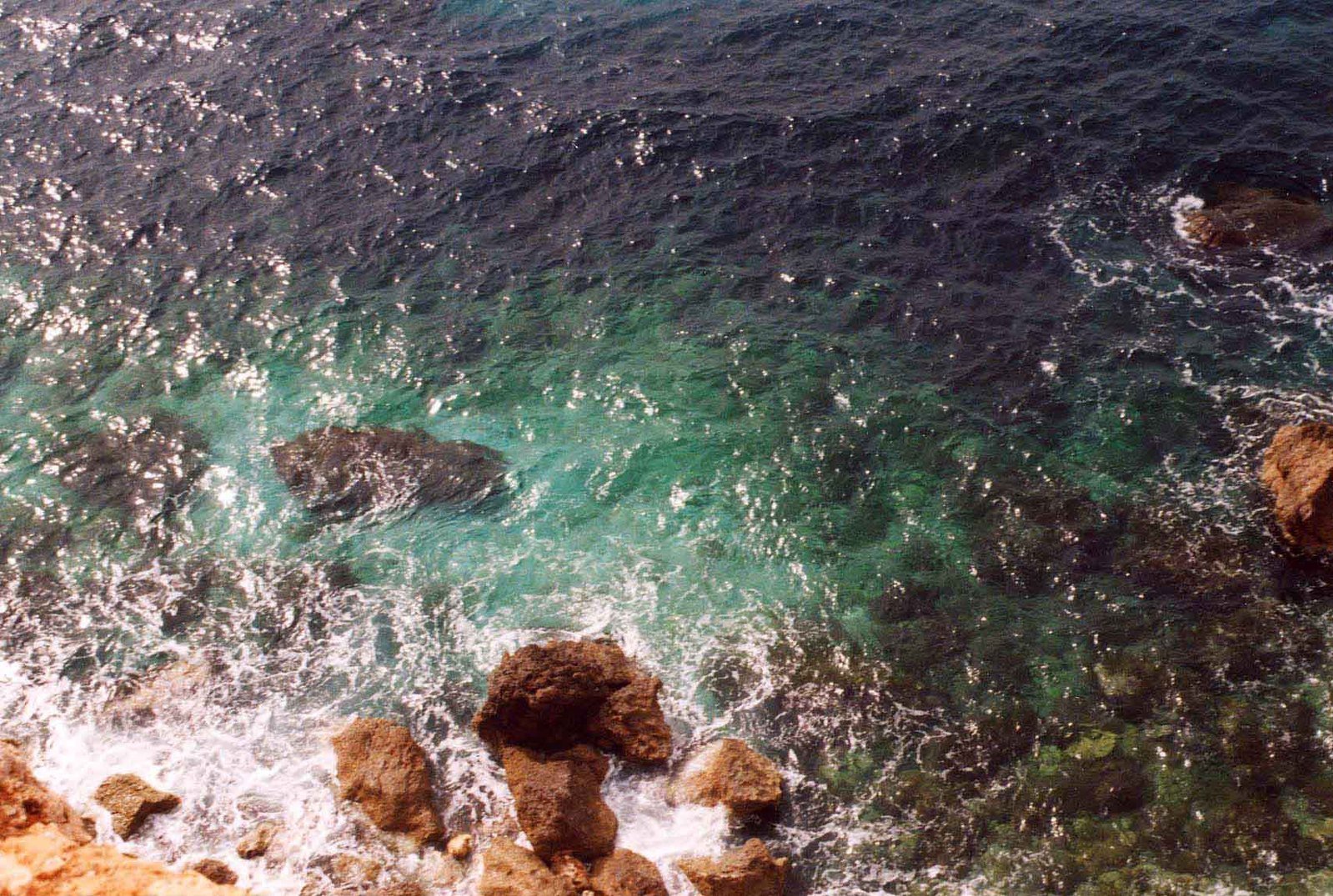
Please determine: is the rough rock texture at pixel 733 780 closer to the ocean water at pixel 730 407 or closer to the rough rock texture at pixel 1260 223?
the ocean water at pixel 730 407

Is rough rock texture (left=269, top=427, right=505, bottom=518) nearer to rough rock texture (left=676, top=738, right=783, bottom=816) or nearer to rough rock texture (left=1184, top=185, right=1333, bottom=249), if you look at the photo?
rough rock texture (left=676, top=738, right=783, bottom=816)

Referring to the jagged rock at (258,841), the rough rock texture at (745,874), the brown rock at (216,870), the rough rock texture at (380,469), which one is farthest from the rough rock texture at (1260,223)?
the brown rock at (216,870)

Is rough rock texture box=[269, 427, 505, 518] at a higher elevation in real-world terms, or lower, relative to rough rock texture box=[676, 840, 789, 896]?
higher

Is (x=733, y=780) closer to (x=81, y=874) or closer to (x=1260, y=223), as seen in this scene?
(x=81, y=874)

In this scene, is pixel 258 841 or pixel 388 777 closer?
pixel 258 841

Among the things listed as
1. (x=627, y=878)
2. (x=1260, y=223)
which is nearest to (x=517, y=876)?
(x=627, y=878)

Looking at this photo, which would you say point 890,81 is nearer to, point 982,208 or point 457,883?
point 982,208

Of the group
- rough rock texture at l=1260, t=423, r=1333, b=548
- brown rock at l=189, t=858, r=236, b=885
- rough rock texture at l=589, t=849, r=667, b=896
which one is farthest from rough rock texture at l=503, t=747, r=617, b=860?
rough rock texture at l=1260, t=423, r=1333, b=548
